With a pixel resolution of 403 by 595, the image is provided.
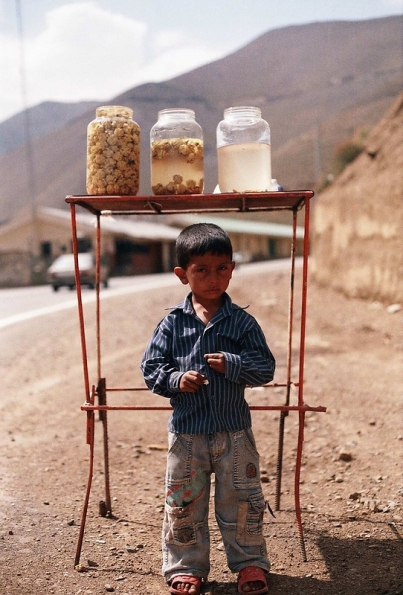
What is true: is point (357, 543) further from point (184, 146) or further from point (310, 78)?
point (310, 78)

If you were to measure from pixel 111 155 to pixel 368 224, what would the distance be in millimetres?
8694

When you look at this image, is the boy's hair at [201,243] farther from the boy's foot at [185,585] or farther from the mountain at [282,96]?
the mountain at [282,96]

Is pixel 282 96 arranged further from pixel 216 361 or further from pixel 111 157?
pixel 216 361

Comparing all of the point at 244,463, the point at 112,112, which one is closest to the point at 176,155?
the point at 112,112

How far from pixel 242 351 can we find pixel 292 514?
1296 mm

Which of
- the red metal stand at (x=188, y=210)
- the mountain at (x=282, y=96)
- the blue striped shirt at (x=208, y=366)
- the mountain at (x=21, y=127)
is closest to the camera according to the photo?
the blue striped shirt at (x=208, y=366)

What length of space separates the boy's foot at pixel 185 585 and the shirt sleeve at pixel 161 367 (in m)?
0.70

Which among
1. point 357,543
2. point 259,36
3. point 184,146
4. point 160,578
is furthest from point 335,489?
point 259,36

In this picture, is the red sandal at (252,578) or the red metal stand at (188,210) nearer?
the red sandal at (252,578)

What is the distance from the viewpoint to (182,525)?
2684 millimetres

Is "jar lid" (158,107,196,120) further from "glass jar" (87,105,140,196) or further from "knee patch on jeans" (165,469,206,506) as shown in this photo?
"knee patch on jeans" (165,469,206,506)

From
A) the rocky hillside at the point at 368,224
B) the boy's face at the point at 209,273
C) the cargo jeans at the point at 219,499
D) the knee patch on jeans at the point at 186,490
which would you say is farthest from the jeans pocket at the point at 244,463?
the rocky hillside at the point at 368,224

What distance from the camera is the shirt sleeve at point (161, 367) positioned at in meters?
2.60

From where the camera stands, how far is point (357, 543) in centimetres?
311
